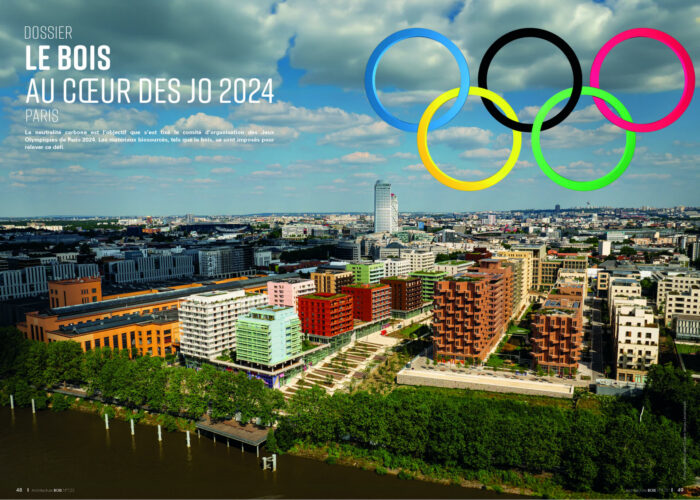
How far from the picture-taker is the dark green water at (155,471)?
34.5 ft

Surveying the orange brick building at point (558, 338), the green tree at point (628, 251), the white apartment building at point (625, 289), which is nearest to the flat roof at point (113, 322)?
the orange brick building at point (558, 338)

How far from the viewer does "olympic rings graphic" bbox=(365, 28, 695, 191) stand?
19.6ft

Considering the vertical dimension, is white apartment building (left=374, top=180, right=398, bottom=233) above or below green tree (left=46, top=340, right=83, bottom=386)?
above

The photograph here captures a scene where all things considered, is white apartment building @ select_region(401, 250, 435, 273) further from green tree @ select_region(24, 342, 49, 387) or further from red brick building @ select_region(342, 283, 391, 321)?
green tree @ select_region(24, 342, 49, 387)

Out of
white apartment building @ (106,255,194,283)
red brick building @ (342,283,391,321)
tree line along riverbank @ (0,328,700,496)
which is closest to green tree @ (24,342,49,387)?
tree line along riverbank @ (0,328,700,496)

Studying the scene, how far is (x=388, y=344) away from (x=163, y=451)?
11006 millimetres

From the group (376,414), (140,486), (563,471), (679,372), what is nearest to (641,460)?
(563,471)

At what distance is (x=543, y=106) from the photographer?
6293mm

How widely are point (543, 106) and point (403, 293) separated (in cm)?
1925

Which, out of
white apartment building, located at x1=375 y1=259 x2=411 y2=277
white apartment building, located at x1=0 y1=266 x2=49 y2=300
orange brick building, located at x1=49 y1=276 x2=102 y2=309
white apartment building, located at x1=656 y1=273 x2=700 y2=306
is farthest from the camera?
white apartment building, located at x1=375 y1=259 x2=411 y2=277

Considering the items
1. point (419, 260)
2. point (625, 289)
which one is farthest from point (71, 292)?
point (625, 289)

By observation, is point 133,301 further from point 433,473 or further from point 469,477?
point 469,477

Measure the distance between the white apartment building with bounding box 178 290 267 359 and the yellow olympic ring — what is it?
1310 cm

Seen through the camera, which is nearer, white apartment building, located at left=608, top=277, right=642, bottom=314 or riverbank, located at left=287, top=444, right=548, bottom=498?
riverbank, located at left=287, top=444, right=548, bottom=498
